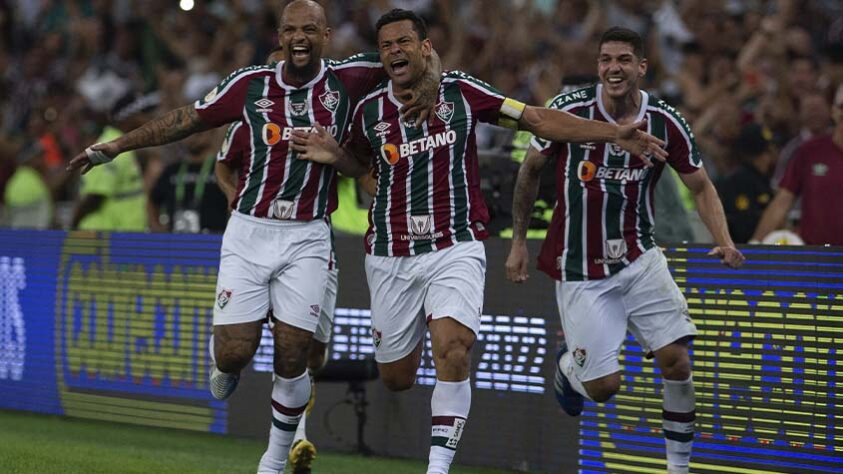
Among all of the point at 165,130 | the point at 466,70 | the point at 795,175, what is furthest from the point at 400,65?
the point at 466,70

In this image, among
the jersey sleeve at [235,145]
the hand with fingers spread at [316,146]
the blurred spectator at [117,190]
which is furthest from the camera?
the blurred spectator at [117,190]

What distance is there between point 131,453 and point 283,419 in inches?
93.8

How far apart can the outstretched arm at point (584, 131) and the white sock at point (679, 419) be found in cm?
149

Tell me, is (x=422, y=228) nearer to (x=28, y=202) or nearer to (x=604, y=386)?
(x=604, y=386)

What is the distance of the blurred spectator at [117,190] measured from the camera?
1416 cm

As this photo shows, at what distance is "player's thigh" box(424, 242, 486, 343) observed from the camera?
25.4 ft

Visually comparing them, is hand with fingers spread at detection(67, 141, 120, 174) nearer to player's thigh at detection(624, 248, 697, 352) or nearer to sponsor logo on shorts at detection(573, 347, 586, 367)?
sponsor logo on shorts at detection(573, 347, 586, 367)

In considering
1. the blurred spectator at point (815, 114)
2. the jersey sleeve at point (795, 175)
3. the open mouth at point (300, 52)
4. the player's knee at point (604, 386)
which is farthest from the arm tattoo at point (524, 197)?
the blurred spectator at point (815, 114)

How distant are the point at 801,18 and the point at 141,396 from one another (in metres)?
7.48

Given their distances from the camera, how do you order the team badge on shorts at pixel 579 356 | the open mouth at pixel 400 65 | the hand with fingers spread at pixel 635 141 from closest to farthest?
1. the hand with fingers spread at pixel 635 141
2. the open mouth at pixel 400 65
3. the team badge on shorts at pixel 579 356

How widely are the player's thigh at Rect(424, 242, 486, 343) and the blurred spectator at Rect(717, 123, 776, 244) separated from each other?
15.5ft

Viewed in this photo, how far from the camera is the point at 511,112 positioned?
796cm

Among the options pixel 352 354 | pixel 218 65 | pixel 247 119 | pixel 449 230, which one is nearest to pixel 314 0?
pixel 247 119

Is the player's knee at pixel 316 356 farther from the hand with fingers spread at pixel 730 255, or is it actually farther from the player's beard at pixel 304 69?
the hand with fingers spread at pixel 730 255
